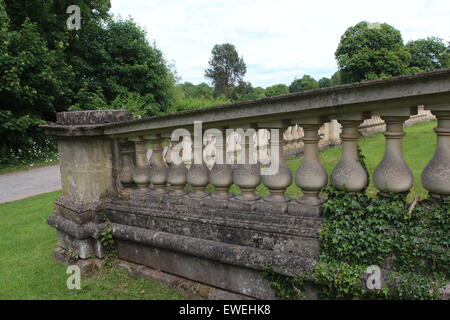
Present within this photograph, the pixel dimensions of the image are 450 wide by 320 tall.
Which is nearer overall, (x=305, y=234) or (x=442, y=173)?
(x=442, y=173)

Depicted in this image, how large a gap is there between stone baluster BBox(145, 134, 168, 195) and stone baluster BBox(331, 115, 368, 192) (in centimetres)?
177

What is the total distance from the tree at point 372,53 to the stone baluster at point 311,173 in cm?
3922

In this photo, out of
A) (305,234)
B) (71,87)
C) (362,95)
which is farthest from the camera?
(71,87)

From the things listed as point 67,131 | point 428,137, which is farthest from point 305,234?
point 428,137

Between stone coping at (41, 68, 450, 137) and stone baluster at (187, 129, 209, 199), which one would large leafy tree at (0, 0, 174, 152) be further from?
stone coping at (41, 68, 450, 137)

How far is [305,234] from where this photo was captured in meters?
2.56

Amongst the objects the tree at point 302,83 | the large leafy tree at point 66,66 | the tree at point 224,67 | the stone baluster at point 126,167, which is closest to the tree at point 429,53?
the tree at point 302,83

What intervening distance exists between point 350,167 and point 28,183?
11678 millimetres

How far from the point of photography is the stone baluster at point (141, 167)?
370 cm

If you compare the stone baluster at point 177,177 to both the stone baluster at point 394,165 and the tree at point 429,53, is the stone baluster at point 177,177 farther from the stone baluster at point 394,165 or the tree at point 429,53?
the tree at point 429,53

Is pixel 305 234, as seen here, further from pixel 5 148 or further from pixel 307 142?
pixel 5 148

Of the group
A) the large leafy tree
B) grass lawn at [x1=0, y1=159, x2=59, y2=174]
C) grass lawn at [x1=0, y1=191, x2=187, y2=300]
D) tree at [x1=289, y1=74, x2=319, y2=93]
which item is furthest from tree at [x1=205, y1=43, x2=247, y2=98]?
grass lawn at [x1=0, y1=191, x2=187, y2=300]

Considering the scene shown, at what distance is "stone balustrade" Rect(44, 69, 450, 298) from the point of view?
2.29 meters

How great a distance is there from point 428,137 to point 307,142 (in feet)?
25.7
